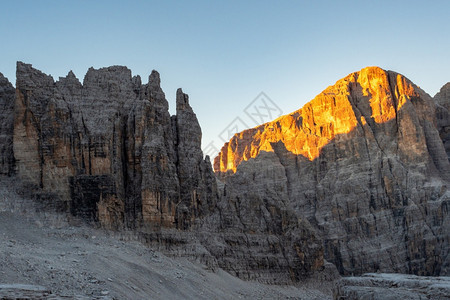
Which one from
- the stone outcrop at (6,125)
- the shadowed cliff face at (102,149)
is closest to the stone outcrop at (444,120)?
the shadowed cliff face at (102,149)

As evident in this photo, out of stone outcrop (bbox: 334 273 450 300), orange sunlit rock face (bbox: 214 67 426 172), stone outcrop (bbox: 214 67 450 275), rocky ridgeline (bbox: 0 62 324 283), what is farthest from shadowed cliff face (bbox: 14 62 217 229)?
orange sunlit rock face (bbox: 214 67 426 172)

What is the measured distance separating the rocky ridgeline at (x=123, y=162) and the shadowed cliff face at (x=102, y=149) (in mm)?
92

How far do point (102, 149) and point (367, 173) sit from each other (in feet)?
152

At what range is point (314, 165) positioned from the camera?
3809 inches

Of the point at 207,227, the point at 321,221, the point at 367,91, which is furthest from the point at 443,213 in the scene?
the point at 207,227

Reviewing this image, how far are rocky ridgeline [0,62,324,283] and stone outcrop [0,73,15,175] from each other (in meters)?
0.10

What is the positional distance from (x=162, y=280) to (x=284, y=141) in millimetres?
58897

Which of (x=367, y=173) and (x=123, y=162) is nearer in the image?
(x=123, y=162)

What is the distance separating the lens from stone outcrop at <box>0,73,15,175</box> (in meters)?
57.2

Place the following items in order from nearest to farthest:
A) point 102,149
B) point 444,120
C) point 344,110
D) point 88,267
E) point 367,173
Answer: point 88,267, point 102,149, point 367,173, point 344,110, point 444,120

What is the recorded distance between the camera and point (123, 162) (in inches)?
2339

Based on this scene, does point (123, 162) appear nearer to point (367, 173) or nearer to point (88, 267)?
point (88, 267)

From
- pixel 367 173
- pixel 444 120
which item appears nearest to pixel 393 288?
pixel 367 173

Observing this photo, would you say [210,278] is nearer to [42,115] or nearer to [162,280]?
[162,280]
